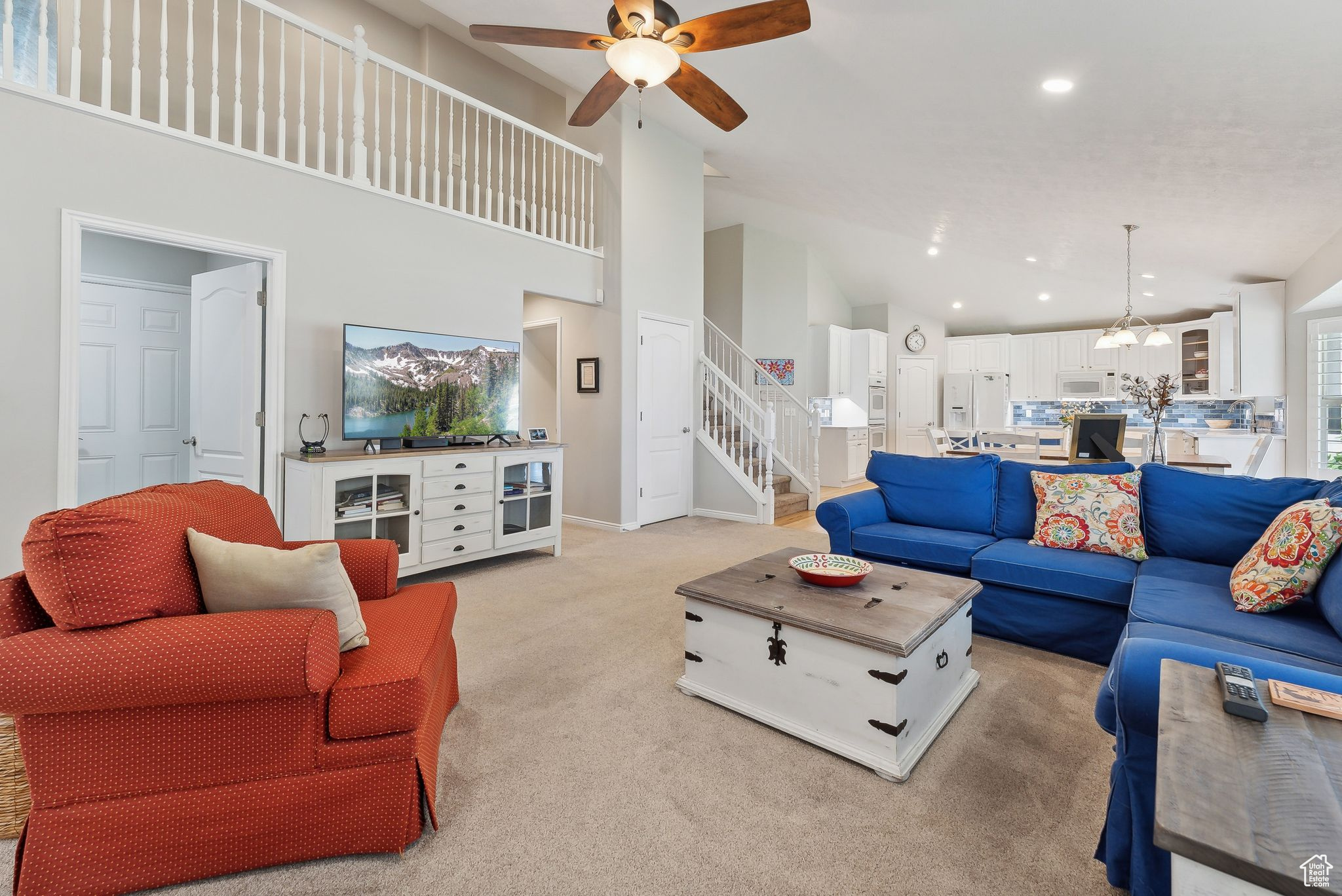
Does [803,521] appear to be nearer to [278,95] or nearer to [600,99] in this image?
[600,99]

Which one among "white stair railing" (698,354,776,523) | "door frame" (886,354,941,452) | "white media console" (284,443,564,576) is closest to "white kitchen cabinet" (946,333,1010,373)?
"door frame" (886,354,941,452)

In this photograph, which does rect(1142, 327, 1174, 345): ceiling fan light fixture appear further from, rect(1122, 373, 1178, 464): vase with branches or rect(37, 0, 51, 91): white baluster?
rect(37, 0, 51, 91): white baluster

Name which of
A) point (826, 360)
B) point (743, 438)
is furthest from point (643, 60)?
point (826, 360)

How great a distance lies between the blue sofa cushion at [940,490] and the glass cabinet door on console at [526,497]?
89.0 inches

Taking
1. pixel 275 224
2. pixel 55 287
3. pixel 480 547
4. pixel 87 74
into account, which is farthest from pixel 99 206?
pixel 480 547

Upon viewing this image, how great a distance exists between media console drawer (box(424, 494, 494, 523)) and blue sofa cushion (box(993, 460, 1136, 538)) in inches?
122

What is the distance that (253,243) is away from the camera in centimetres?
355

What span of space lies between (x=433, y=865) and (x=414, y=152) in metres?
5.80

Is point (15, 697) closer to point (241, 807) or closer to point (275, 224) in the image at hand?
point (241, 807)

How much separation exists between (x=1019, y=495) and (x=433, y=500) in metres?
3.39

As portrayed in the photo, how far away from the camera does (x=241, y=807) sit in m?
1.43

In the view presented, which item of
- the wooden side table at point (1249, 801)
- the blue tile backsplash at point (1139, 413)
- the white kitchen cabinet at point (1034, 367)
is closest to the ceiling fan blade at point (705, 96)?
the wooden side table at point (1249, 801)

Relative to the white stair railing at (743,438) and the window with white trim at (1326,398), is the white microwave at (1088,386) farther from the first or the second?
the white stair railing at (743,438)

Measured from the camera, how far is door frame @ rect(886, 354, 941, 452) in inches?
384
